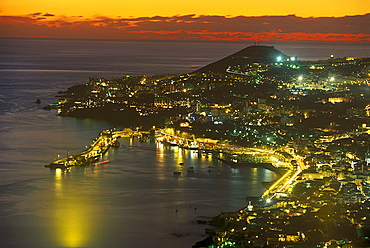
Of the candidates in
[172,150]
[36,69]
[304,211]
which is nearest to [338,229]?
[304,211]

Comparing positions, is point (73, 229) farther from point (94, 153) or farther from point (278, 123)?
point (278, 123)

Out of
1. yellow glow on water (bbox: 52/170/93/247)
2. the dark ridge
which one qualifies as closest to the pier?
yellow glow on water (bbox: 52/170/93/247)

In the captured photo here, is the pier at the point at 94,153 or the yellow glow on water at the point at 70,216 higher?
the pier at the point at 94,153

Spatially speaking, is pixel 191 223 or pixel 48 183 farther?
pixel 48 183

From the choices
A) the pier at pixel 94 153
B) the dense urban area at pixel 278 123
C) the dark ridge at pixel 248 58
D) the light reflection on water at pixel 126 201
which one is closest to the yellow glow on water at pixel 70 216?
the light reflection on water at pixel 126 201

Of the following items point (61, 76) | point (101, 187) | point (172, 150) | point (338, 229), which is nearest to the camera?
point (338, 229)

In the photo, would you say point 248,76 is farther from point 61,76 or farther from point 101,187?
point 101,187

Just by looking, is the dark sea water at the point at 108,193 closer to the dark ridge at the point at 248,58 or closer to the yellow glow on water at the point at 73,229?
the yellow glow on water at the point at 73,229
